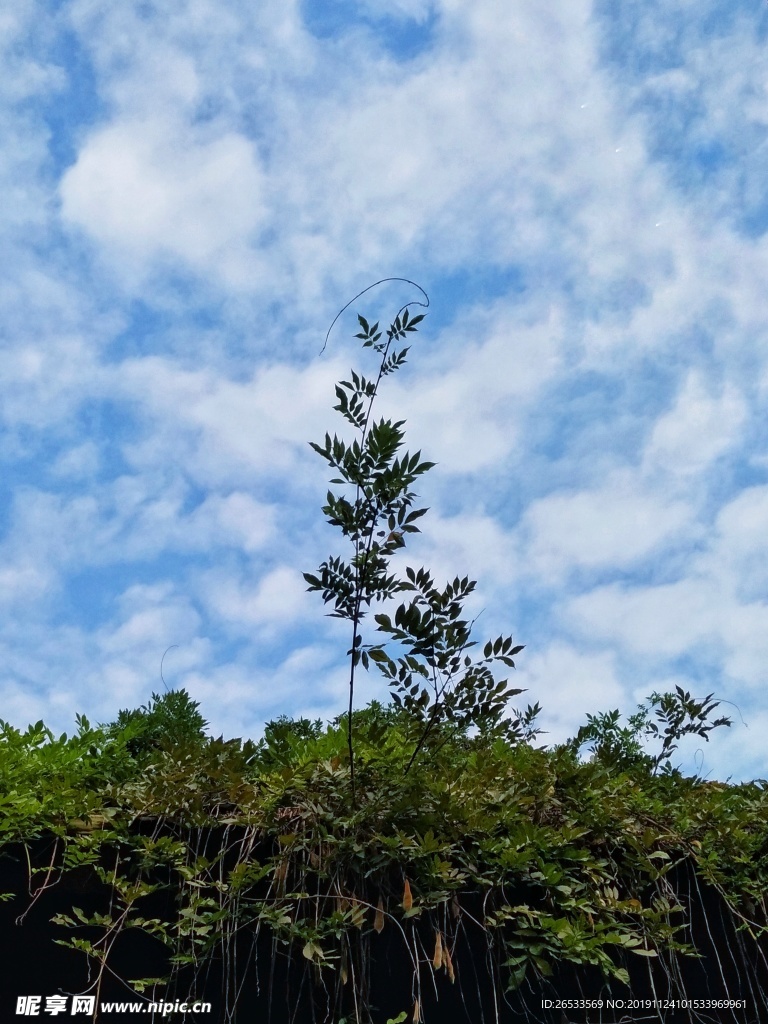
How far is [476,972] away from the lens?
245 cm

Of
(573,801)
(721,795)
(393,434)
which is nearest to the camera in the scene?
(393,434)

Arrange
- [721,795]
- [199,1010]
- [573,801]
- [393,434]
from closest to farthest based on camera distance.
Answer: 1. [199,1010]
2. [393,434]
3. [573,801]
4. [721,795]

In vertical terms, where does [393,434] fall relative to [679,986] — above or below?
above

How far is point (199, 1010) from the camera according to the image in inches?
93.6

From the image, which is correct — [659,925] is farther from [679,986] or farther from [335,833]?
[335,833]

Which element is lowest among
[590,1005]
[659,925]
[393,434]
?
[590,1005]

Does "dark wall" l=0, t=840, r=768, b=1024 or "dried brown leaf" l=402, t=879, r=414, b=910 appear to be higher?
"dried brown leaf" l=402, t=879, r=414, b=910

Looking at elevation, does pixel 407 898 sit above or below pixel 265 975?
above

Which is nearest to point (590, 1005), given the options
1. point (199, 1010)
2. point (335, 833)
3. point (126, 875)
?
point (335, 833)

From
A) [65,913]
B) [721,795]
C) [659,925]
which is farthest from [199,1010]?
[721,795]

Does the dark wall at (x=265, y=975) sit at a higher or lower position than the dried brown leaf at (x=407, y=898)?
lower

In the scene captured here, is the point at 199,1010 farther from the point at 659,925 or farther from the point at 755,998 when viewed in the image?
the point at 755,998

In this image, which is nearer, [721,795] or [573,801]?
[573,801]

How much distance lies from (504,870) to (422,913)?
28 centimetres
